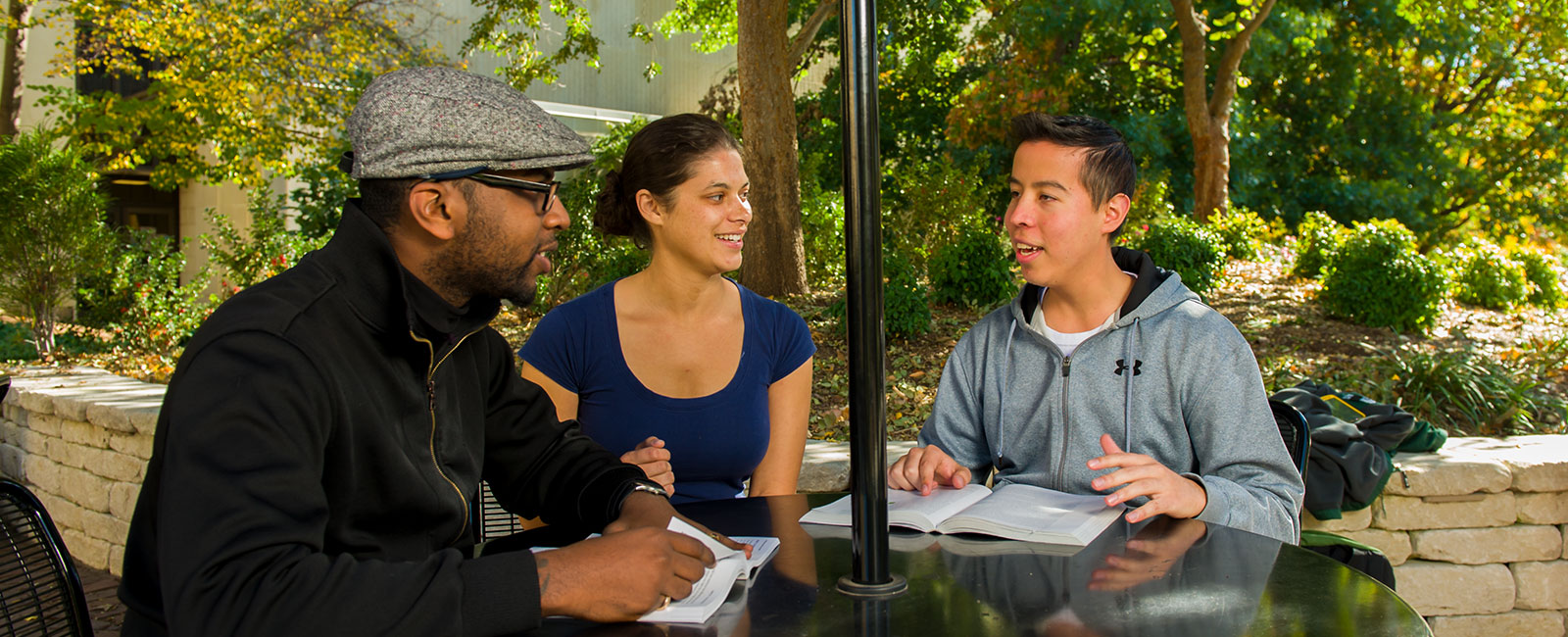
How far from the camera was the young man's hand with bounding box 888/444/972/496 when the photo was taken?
2.24 metres

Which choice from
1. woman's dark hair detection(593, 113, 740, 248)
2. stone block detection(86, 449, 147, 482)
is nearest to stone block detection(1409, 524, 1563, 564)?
woman's dark hair detection(593, 113, 740, 248)

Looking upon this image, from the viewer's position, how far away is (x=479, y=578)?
144 centimetres

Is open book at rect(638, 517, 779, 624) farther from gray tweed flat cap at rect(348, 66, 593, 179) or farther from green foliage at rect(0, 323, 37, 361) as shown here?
green foliage at rect(0, 323, 37, 361)

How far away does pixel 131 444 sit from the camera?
5.24 metres

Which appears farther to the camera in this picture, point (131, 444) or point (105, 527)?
point (105, 527)

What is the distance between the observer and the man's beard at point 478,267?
1767 millimetres

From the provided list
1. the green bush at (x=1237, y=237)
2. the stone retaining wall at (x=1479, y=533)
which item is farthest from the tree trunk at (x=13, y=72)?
the green bush at (x=1237, y=237)

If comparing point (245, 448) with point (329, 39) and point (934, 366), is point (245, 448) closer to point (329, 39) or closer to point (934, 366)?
point (934, 366)

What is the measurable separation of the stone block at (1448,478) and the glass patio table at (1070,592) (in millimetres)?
2307

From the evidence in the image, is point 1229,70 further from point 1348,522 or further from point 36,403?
point 36,403

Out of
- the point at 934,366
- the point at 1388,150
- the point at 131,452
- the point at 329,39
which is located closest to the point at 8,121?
the point at 329,39

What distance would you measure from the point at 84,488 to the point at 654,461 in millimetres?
→ 4611

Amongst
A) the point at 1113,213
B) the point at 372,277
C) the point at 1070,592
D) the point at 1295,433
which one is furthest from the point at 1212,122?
the point at 372,277

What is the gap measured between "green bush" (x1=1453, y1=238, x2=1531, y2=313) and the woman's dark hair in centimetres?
899
